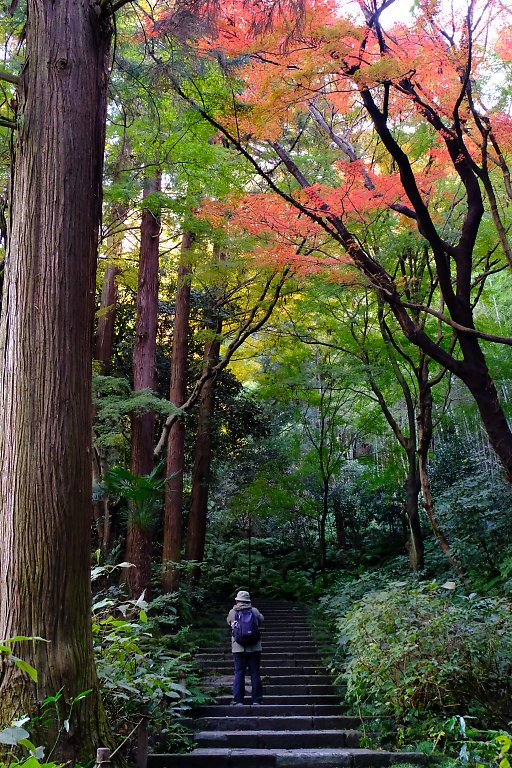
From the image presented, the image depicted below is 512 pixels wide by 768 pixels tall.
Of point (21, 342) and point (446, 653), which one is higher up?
point (21, 342)

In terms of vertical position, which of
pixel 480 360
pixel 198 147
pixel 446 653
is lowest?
pixel 446 653

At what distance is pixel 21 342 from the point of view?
10.8 feet

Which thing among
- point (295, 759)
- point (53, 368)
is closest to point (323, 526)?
point (295, 759)

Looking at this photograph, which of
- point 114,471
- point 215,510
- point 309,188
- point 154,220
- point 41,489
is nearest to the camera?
point 41,489

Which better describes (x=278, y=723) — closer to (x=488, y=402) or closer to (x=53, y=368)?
(x=488, y=402)

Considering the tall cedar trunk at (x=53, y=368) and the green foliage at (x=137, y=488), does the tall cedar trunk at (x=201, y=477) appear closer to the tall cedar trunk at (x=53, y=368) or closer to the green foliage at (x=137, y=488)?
the green foliage at (x=137, y=488)

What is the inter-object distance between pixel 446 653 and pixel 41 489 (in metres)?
4.05

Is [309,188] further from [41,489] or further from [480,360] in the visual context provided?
[41,489]

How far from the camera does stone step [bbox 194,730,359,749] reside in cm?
559

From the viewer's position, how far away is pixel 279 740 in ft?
18.5

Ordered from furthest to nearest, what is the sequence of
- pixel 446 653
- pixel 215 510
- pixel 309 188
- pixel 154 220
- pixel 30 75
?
pixel 215 510 → pixel 154 220 → pixel 309 188 → pixel 446 653 → pixel 30 75

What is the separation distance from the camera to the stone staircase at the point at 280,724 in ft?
16.1

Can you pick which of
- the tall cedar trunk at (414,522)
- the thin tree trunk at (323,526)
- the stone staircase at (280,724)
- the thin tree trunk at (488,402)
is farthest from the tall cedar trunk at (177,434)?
the thin tree trunk at (488,402)

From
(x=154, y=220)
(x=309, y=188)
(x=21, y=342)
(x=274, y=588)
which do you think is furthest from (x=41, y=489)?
(x=274, y=588)
